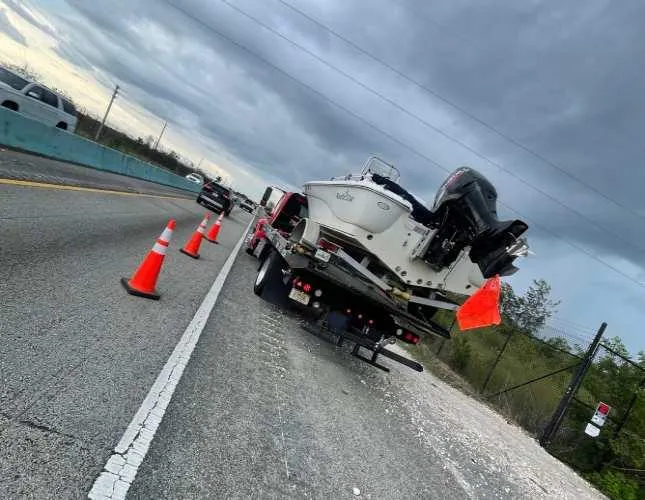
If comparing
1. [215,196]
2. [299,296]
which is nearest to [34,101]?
[215,196]

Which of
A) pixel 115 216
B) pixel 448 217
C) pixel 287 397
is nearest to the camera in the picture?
pixel 287 397

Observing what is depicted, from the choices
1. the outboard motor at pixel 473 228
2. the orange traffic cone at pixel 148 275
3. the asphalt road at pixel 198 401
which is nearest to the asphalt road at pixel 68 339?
the asphalt road at pixel 198 401

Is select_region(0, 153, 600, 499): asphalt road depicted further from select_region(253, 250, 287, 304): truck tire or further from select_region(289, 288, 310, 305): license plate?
select_region(289, 288, 310, 305): license plate

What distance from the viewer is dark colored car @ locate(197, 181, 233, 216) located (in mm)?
29656

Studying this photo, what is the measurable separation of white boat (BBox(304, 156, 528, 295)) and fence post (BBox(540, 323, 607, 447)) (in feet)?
17.9

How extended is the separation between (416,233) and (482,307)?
147cm

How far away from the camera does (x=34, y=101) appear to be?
58.3ft

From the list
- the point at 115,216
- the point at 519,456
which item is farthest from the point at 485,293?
the point at 115,216

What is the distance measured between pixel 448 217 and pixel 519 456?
4376mm

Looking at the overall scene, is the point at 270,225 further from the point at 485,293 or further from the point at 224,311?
the point at 485,293

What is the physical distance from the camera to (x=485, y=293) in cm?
725

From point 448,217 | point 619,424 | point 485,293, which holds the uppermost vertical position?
point 448,217

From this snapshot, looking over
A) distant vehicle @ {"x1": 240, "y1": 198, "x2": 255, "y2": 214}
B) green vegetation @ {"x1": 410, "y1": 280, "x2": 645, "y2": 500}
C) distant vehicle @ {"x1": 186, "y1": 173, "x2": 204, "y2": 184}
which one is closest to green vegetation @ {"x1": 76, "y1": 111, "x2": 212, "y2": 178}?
distant vehicle @ {"x1": 186, "y1": 173, "x2": 204, "y2": 184}

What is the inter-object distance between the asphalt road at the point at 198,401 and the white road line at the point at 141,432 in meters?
0.05
